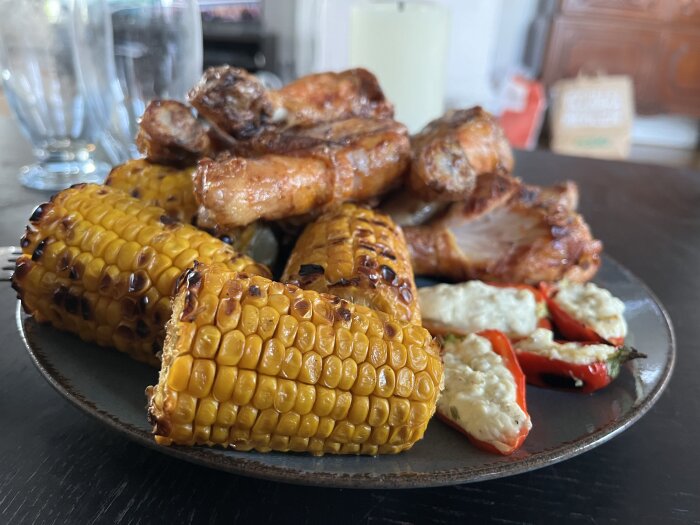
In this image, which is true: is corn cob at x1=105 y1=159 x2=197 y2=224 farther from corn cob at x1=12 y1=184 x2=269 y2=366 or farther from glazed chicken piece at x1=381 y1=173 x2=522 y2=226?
glazed chicken piece at x1=381 y1=173 x2=522 y2=226

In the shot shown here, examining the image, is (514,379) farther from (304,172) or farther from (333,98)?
(333,98)

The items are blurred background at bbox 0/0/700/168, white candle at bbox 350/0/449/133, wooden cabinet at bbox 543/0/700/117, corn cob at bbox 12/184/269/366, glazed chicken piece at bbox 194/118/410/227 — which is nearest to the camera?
corn cob at bbox 12/184/269/366

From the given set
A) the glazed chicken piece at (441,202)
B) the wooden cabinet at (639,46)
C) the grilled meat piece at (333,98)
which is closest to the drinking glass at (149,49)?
the grilled meat piece at (333,98)

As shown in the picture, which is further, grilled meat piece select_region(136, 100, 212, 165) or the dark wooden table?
grilled meat piece select_region(136, 100, 212, 165)

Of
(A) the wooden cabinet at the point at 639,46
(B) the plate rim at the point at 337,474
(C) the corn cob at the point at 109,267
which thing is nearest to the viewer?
(B) the plate rim at the point at 337,474

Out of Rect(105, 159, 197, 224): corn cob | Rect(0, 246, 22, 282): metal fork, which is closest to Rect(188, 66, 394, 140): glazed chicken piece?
Rect(105, 159, 197, 224): corn cob

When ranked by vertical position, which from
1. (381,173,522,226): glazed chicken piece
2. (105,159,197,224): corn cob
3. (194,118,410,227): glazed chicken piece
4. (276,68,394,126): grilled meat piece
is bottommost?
(381,173,522,226): glazed chicken piece

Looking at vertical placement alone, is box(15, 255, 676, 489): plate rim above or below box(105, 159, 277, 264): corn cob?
below

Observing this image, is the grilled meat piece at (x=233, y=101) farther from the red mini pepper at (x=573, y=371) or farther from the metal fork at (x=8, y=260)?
the red mini pepper at (x=573, y=371)
